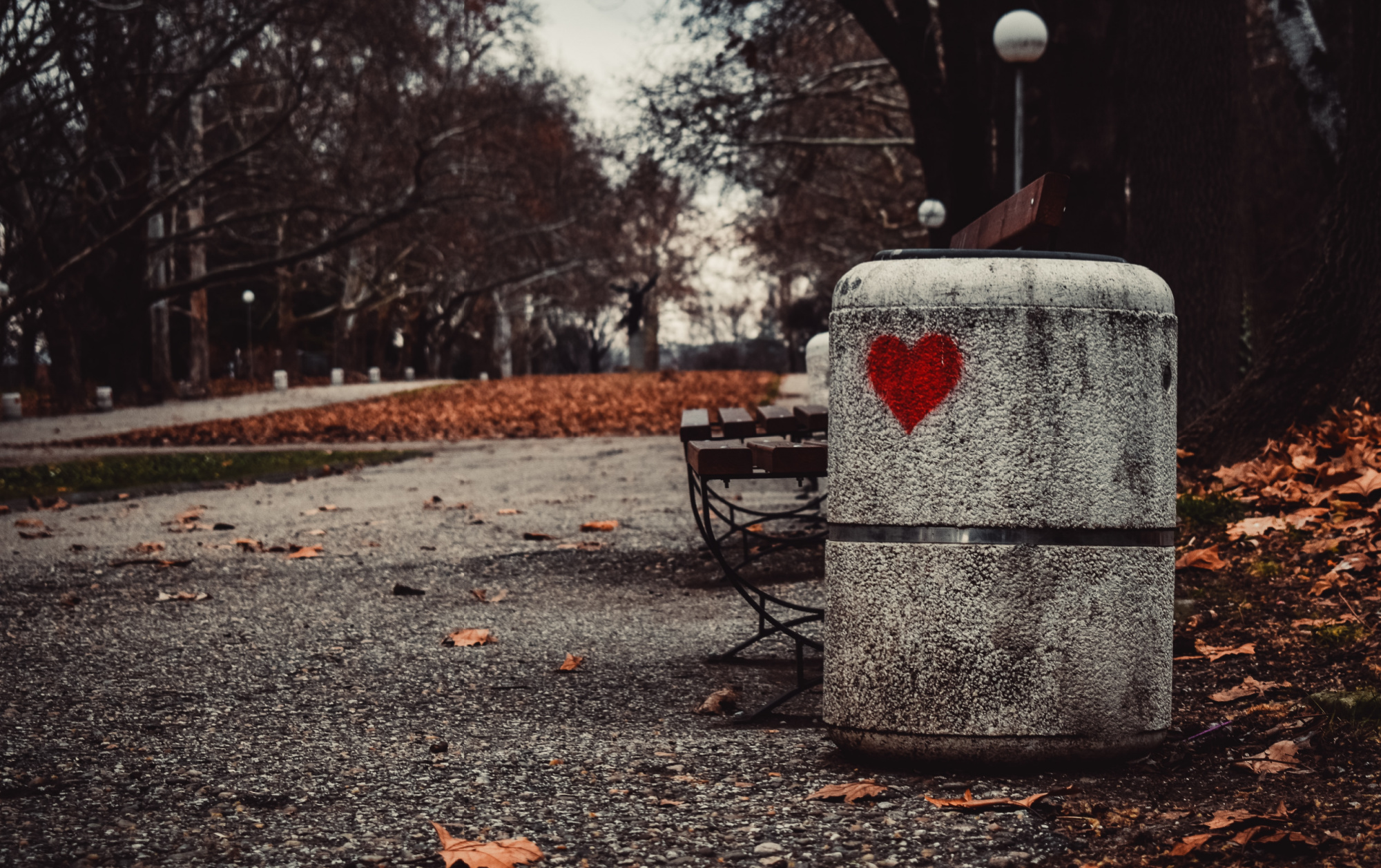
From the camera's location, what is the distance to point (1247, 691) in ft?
9.98

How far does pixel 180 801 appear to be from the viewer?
2480mm

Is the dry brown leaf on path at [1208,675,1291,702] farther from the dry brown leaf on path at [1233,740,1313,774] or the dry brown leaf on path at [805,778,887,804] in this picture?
the dry brown leaf on path at [805,778,887,804]

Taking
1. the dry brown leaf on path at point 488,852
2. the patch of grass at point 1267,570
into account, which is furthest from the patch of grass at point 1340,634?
the dry brown leaf on path at point 488,852

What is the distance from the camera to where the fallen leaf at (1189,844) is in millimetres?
2047

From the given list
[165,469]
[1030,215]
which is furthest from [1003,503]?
[165,469]

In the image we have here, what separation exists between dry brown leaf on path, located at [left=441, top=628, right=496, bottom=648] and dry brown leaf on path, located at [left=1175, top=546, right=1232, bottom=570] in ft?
8.14

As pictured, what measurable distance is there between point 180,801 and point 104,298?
907 inches

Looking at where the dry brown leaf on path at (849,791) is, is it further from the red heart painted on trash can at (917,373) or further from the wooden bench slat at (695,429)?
the wooden bench slat at (695,429)

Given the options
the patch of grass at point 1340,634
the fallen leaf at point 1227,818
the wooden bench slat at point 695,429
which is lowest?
the fallen leaf at point 1227,818

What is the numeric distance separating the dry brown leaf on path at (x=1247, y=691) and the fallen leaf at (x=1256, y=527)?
4.66 feet

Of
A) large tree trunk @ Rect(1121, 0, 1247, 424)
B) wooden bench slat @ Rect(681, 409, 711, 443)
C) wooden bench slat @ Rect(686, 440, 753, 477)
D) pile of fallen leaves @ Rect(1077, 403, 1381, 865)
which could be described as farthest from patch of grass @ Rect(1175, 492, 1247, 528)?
large tree trunk @ Rect(1121, 0, 1247, 424)

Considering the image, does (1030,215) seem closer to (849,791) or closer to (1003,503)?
(1003,503)

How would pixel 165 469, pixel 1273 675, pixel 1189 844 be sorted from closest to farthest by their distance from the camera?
1. pixel 1189 844
2. pixel 1273 675
3. pixel 165 469

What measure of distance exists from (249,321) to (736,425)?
4007 centimetres
